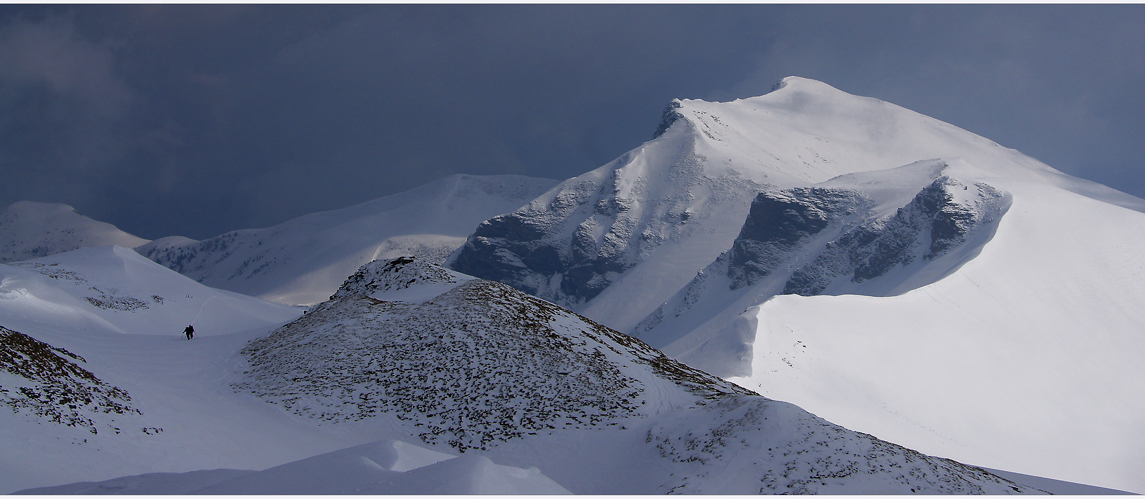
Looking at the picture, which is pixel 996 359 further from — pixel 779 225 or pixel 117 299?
pixel 779 225

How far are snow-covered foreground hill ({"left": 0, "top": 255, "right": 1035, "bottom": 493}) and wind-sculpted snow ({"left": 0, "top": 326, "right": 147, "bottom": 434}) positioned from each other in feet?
0.24

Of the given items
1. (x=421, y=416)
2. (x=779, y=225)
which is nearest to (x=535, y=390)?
(x=421, y=416)

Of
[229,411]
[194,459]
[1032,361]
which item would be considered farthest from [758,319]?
[194,459]

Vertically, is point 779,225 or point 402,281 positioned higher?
point 779,225

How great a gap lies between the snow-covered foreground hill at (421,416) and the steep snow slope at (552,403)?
0.20 feet

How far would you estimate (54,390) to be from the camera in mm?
15562

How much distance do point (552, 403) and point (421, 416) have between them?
401 cm

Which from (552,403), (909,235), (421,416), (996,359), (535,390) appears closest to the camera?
(421,416)

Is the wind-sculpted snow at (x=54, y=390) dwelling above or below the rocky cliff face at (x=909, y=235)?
below

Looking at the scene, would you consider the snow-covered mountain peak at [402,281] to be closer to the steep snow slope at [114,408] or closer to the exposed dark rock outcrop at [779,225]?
the steep snow slope at [114,408]

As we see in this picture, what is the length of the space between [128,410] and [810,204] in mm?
179307

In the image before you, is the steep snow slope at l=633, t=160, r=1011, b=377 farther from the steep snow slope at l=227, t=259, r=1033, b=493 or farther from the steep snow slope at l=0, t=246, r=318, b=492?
the steep snow slope at l=0, t=246, r=318, b=492

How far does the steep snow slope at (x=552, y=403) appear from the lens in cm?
1650

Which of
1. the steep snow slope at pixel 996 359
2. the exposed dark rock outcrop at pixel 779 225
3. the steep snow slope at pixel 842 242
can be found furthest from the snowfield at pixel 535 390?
the exposed dark rock outcrop at pixel 779 225
